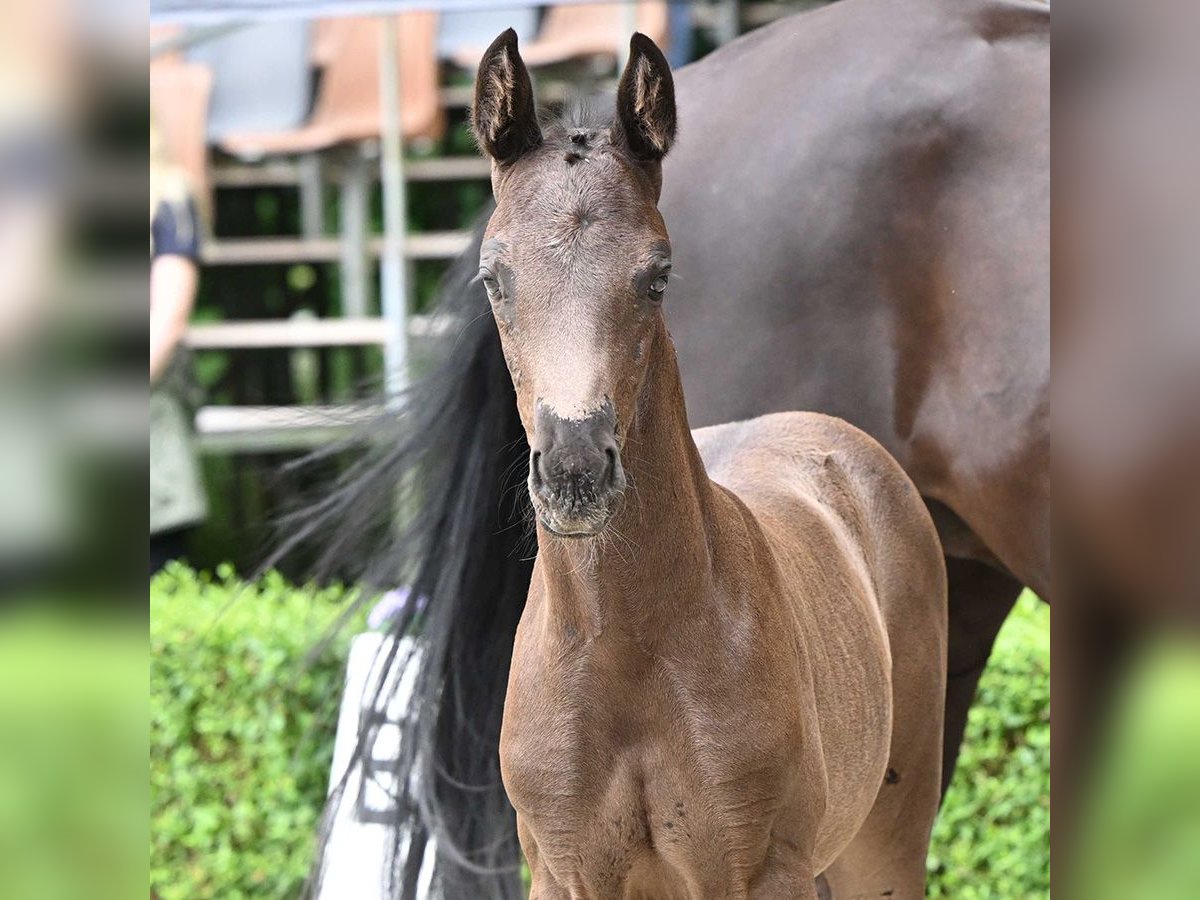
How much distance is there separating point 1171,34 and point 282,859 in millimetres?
3728

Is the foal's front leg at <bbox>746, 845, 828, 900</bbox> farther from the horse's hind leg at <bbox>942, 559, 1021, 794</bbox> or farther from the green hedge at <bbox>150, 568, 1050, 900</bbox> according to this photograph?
the green hedge at <bbox>150, 568, 1050, 900</bbox>

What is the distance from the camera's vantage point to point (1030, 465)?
8.70 ft

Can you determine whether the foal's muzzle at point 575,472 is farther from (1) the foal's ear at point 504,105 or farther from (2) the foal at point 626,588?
(1) the foal's ear at point 504,105

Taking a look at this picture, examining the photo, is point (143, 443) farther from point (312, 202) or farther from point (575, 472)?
point (312, 202)

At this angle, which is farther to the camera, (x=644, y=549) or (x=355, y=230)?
(x=355, y=230)

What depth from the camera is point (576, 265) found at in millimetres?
1534

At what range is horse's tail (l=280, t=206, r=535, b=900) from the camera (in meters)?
2.57

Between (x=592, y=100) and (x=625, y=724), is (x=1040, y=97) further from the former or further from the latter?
(x=625, y=724)

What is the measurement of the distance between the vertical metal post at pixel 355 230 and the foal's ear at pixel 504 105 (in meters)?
3.98

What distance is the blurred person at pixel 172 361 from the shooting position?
12.6 feet

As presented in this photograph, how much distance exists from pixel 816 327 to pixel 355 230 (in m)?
3.13

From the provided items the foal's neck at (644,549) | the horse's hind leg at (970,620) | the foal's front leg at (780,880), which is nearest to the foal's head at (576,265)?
the foal's neck at (644,549)

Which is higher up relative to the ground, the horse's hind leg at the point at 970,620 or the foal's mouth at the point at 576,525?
the foal's mouth at the point at 576,525

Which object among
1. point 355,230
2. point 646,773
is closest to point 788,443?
point 646,773
